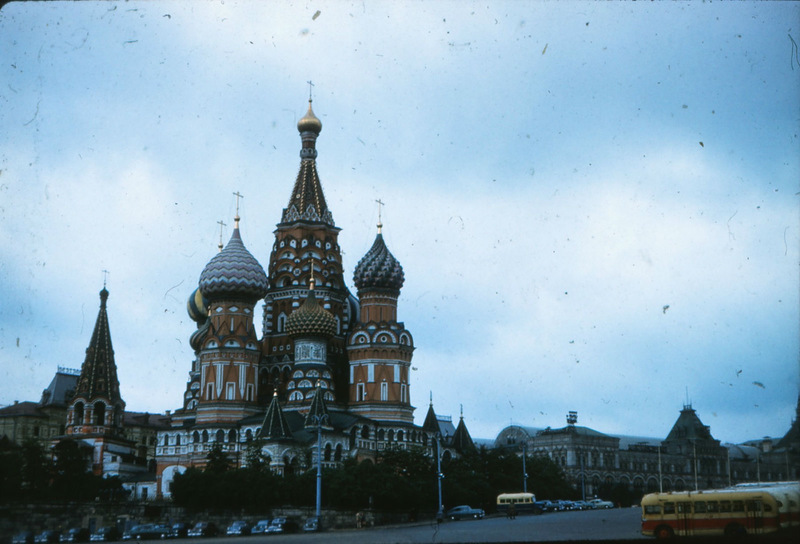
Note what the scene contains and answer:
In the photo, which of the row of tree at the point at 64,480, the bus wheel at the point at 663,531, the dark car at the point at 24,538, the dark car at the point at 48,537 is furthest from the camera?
the dark car at the point at 48,537

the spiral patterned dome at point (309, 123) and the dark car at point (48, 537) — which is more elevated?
the spiral patterned dome at point (309, 123)

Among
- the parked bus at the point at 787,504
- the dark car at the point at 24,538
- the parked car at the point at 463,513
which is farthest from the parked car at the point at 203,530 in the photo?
the parked bus at the point at 787,504

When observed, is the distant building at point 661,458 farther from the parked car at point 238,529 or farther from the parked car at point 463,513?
the parked car at point 238,529

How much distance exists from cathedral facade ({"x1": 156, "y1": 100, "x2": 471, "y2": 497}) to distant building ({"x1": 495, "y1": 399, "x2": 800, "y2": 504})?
29.3 ft

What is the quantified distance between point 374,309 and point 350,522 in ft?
78.7

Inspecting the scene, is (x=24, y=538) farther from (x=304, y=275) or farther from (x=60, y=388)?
(x=60, y=388)

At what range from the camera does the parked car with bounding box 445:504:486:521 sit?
1683 inches

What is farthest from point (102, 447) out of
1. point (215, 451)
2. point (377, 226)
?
point (377, 226)

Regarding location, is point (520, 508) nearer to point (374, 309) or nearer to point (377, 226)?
point (374, 309)

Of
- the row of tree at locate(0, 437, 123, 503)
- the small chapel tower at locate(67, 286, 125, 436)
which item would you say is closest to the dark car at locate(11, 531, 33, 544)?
the row of tree at locate(0, 437, 123, 503)

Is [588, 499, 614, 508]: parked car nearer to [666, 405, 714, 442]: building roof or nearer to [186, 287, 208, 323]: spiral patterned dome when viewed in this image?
[666, 405, 714, 442]: building roof

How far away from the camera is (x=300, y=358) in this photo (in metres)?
58.1

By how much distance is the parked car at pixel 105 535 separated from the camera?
31.0 metres

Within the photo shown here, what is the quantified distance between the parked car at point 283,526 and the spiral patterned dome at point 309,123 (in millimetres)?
33980
